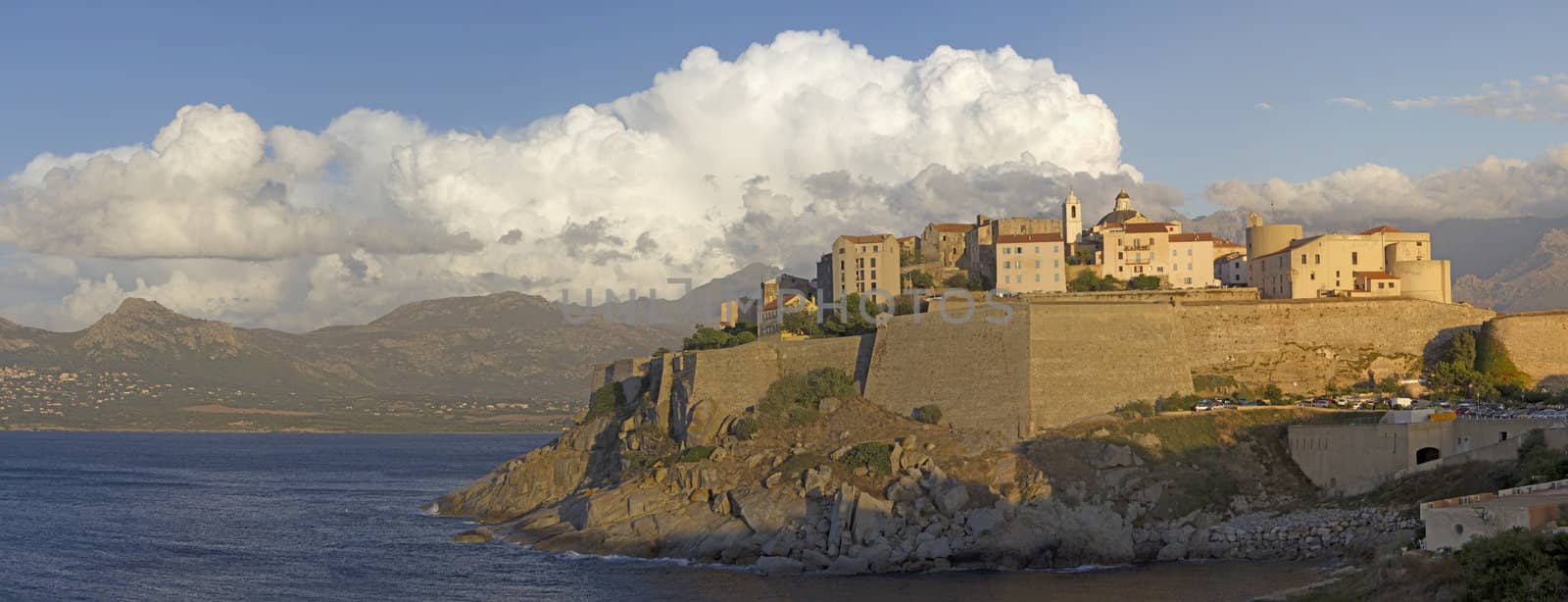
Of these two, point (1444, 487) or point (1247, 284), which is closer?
point (1444, 487)

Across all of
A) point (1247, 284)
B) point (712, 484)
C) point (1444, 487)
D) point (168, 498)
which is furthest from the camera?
point (168, 498)

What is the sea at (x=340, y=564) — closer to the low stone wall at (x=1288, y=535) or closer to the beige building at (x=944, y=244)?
the low stone wall at (x=1288, y=535)

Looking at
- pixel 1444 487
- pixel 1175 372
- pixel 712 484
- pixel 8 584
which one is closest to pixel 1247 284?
pixel 1175 372

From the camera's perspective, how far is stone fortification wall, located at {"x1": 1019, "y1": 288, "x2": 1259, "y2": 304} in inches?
2480

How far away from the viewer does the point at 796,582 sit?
46094 mm

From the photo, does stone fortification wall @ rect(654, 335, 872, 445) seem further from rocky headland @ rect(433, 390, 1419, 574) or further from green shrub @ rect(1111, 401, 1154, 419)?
green shrub @ rect(1111, 401, 1154, 419)

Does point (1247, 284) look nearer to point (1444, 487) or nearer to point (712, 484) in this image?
point (1444, 487)

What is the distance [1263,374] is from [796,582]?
2362 centimetres

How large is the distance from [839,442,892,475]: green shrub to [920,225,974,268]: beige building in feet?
78.7

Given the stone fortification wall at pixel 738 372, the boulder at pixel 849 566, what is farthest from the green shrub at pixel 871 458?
the stone fortification wall at pixel 738 372

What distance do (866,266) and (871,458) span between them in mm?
22704

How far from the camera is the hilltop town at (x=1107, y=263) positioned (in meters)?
63.2

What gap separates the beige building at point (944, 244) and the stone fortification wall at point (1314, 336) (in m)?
18.1

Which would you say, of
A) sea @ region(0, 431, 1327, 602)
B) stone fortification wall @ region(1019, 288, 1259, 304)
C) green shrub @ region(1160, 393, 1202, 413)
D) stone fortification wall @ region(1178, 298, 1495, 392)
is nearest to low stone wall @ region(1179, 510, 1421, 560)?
sea @ region(0, 431, 1327, 602)
